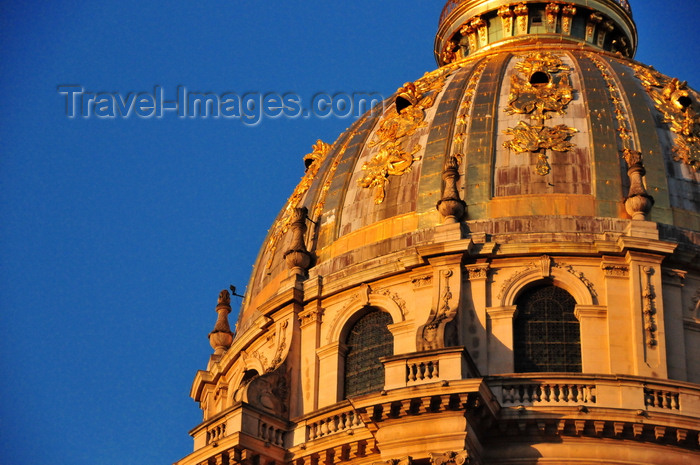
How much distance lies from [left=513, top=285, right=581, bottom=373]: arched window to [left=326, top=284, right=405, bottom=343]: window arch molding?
470 cm

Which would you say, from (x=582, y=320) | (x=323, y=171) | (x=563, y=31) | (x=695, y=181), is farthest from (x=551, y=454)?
(x=563, y=31)

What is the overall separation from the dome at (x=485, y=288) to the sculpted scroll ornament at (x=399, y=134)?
0.08 m

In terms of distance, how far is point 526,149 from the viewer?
64.9 m

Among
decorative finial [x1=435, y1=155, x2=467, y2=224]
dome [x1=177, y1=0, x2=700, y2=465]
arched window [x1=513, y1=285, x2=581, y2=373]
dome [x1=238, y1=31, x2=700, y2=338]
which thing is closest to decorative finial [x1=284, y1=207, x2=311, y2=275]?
dome [x1=177, y1=0, x2=700, y2=465]

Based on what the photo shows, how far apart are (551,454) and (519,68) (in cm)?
1910

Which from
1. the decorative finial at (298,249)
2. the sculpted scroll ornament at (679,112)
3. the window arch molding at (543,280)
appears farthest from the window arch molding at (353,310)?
the sculpted scroll ornament at (679,112)

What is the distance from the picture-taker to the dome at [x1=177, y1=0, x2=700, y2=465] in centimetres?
5519

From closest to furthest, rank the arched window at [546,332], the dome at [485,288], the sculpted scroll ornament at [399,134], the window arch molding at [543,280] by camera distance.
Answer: the dome at [485,288], the arched window at [546,332], the window arch molding at [543,280], the sculpted scroll ornament at [399,134]

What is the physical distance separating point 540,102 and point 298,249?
32.2 feet

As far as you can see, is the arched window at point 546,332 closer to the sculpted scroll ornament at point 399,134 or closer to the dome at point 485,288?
the dome at point 485,288

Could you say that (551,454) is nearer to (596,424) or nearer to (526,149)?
(596,424)

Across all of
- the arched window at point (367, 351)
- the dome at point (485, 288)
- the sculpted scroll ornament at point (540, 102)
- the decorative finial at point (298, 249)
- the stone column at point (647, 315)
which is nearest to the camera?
the dome at point (485, 288)

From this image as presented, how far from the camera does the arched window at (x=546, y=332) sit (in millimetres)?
59594

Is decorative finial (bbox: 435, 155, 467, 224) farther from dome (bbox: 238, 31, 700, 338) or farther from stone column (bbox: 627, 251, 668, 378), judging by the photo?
stone column (bbox: 627, 251, 668, 378)
